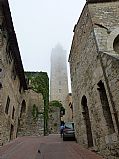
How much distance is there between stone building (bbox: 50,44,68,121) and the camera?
44.2 metres

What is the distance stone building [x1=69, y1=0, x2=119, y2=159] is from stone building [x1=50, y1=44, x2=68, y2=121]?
97.6 feet

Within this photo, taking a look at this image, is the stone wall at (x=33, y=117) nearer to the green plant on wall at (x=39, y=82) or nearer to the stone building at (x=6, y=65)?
the green plant on wall at (x=39, y=82)

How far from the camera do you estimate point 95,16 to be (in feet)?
27.8

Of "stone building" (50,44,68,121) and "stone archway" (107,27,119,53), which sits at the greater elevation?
"stone building" (50,44,68,121)

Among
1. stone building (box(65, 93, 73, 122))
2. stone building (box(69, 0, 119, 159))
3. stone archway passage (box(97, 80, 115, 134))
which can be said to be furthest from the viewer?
stone building (box(65, 93, 73, 122))

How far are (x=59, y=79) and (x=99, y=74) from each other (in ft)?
136

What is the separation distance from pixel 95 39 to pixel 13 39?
6.29m

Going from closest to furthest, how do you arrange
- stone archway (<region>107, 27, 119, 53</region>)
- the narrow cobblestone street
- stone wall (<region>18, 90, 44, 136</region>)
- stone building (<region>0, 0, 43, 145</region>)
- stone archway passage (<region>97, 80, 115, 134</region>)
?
stone archway passage (<region>97, 80, 115, 134</region>)
the narrow cobblestone street
stone archway (<region>107, 27, 119, 53</region>)
stone building (<region>0, 0, 43, 145</region>)
stone wall (<region>18, 90, 44, 136</region>)

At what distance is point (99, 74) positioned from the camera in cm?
698

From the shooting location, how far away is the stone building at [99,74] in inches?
233

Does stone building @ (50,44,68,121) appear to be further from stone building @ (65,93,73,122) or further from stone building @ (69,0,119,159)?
stone building @ (69,0,119,159)

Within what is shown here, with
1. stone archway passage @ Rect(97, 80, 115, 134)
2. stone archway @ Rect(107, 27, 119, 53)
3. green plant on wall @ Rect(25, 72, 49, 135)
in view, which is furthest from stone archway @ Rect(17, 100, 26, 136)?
stone archway @ Rect(107, 27, 119, 53)

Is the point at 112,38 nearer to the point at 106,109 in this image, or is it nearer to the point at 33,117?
the point at 106,109

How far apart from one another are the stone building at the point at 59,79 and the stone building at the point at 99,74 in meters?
29.8
